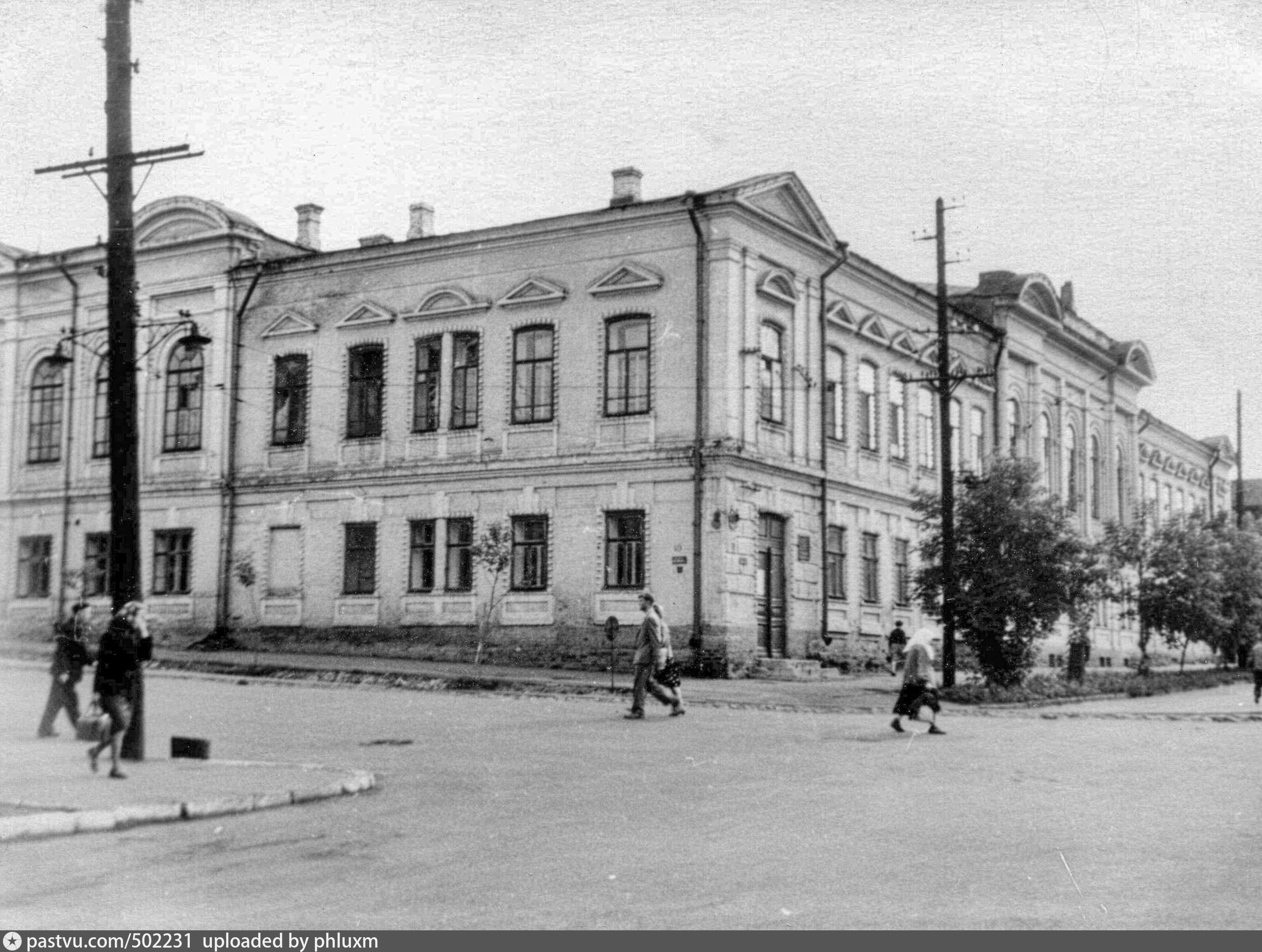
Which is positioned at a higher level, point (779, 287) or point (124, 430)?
point (779, 287)

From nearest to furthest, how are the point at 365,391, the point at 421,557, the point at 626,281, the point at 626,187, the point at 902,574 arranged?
1. the point at 626,187
2. the point at 365,391
3. the point at 421,557
4. the point at 626,281
5. the point at 902,574

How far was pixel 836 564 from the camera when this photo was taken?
23.8 m

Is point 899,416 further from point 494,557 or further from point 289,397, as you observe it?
point 289,397

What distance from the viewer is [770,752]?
14945mm

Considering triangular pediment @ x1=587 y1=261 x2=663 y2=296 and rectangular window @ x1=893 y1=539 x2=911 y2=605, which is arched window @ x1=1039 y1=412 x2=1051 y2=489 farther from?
triangular pediment @ x1=587 y1=261 x2=663 y2=296

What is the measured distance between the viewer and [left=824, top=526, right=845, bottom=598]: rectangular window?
23266mm

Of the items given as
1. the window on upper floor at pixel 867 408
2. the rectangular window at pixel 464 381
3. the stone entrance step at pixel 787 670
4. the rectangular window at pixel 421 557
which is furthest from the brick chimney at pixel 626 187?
the window on upper floor at pixel 867 408

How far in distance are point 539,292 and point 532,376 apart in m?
1.49

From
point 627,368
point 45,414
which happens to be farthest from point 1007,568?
point 45,414

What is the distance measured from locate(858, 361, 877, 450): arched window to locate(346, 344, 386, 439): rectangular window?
914cm

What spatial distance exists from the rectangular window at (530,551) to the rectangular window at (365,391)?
7.63 feet

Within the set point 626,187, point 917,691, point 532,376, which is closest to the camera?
point 626,187

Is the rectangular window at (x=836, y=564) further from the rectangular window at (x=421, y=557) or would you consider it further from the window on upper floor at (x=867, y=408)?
the rectangular window at (x=421, y=557)
